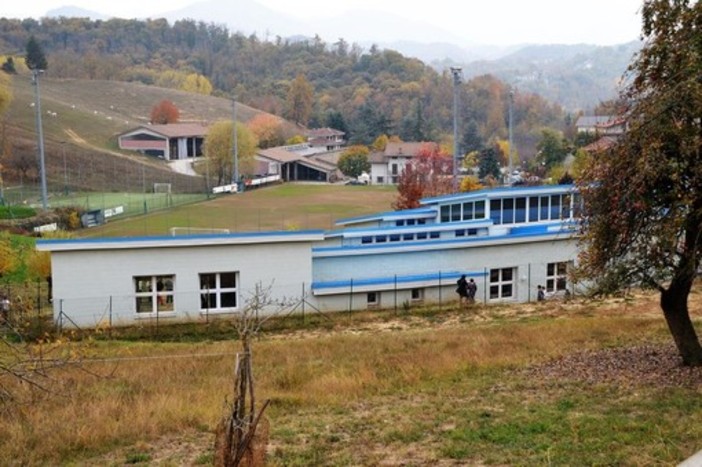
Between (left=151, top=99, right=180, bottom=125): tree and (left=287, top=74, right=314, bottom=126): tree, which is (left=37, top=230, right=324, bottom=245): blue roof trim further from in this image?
(left=287, top=74, right=314, bottom=126): tree

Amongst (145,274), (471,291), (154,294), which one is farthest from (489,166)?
(145,274)

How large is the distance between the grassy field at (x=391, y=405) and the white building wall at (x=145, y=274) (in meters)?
4.88

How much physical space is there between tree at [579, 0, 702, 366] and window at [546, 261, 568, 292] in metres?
16.7

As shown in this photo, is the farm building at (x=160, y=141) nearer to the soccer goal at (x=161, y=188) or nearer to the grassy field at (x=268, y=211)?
the soccer goal at (x=161, y=188)

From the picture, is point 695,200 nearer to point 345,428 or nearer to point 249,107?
point 345,428

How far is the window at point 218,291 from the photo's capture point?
26156 millimetres

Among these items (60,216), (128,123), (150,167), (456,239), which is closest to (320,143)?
(128,123)

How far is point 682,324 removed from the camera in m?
14.1

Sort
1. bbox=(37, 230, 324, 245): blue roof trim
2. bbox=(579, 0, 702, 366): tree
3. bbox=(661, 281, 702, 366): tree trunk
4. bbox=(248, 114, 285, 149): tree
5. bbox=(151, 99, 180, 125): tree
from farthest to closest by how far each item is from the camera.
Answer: bbox=(151, 99, 180, 125): tree < bbox=(248, 114, 285, 149): tree < bbox=(37, 230, 324, 245): blue roof trim < bbox=(661, 281, 702, 366): tree trunk < bbox=(579, 0, 702, 366): tree

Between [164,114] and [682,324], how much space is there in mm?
122385

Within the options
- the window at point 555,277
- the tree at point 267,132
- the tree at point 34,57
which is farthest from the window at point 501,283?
the tree at point 34,57

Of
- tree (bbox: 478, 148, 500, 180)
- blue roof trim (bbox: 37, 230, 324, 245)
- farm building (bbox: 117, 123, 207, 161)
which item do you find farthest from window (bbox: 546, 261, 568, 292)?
farm building (bbox: 117, 123, 207, 161)

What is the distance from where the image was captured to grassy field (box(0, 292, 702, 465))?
10117 mm

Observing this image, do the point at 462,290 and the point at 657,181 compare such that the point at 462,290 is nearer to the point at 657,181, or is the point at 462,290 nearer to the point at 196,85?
the point at 657,181
